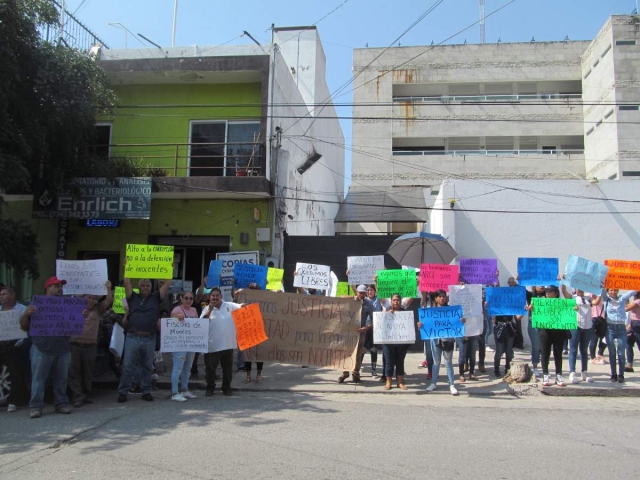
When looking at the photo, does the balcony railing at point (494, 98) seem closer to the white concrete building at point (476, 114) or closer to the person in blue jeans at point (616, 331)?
the white concrete building at point (476, 114)

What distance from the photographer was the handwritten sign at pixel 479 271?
35.4 feet

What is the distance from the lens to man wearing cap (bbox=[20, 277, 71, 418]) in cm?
698

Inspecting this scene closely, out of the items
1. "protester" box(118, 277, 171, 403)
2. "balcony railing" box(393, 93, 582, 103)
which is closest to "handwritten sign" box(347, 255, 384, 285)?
"protester" box(118, 277, 171, 403)

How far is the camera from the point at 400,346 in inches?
346

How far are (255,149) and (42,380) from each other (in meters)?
9.50

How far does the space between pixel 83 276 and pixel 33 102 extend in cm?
479

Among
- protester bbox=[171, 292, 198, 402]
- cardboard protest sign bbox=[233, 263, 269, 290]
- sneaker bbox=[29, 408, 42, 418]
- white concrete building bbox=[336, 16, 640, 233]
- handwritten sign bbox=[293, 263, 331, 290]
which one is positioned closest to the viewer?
sneaker bbox=[29, 408, 42, 418]

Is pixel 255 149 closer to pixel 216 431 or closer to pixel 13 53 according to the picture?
pixel 13 53

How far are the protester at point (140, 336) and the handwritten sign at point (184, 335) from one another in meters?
0.22

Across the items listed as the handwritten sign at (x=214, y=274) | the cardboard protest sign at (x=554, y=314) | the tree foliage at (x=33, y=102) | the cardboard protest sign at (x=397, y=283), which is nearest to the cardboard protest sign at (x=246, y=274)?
the handwritten sign at (x=214, y=274)

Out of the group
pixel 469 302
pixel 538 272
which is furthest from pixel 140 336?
pixel 538 272

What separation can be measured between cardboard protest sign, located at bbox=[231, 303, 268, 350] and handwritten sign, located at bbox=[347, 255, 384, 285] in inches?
106

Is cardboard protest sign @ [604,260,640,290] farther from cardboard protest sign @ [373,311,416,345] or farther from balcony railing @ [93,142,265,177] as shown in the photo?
balcony railing @ [93,142,265,177]

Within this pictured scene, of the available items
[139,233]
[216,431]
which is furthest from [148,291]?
[139,233]
